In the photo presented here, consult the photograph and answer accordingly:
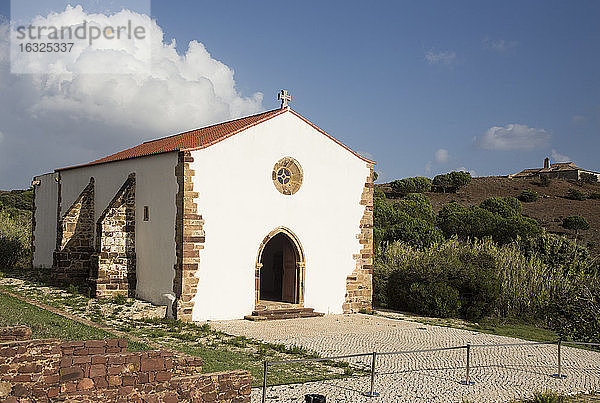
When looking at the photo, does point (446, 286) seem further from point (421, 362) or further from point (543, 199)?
point (543, 199)

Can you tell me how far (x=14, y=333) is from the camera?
25.4ft

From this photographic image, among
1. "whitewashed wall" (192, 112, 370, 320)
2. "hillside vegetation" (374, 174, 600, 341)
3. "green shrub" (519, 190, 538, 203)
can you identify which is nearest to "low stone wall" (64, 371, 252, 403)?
"whitewashed wall" (192, 112, 370, 320)

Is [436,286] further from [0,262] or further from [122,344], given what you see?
[0,262]

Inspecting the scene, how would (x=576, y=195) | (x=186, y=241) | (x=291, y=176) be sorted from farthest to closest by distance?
1. (x=576, y=195)
2. (x=291, y=176)
3. (x=186, y=241)

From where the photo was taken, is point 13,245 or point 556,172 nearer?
point 13,245

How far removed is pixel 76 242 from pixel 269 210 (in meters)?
7.73

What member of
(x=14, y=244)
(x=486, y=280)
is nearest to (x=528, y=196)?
(x=486, y=280)

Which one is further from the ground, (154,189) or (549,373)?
(154,189)

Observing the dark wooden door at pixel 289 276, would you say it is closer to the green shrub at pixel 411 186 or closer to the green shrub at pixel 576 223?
the green shrub at pixel 576 223

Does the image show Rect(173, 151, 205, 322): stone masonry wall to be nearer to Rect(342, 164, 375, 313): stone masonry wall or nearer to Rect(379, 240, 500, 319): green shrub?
Rect(342, 164, 375, 313): stone masonry wall

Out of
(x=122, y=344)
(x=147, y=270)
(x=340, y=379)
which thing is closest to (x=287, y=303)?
(x=147, y=270)

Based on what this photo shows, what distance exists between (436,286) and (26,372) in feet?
54.3

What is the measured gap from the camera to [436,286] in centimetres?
2095

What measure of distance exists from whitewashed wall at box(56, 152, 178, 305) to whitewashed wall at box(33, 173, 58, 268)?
6438 millimetres
